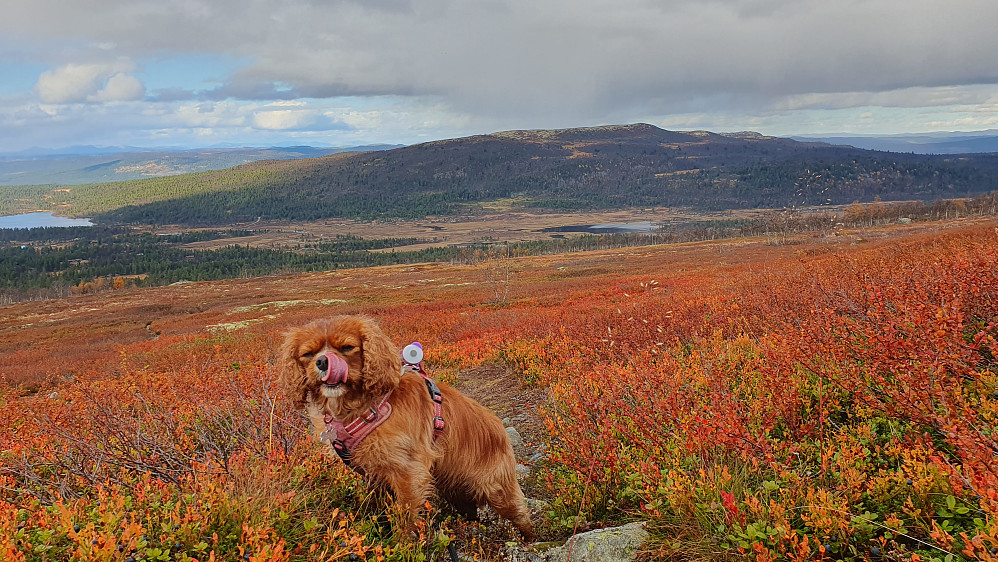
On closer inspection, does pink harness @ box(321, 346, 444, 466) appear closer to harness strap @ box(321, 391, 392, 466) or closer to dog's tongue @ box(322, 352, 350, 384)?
harness strap @ box(321, 391, 392, 466)

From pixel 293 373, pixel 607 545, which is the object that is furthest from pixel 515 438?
pixel 293 373

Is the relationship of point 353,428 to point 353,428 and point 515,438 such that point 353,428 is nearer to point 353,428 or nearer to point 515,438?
point 353,428

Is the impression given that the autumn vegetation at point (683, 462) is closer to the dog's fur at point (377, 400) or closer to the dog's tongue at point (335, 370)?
the dog's fur at point (377, 400)

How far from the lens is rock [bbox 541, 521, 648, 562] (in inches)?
128

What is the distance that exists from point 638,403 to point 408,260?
12698cm

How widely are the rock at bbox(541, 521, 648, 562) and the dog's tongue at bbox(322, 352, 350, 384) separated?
1782 mm

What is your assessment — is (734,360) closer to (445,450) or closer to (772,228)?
(445,450)

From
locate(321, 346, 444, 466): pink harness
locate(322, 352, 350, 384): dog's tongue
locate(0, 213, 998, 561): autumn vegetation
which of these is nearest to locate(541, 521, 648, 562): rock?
locate(0, 213, 998, 561): autumn vegetation

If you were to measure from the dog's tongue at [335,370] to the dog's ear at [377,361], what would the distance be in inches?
5.9

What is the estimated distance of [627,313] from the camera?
38.4ft

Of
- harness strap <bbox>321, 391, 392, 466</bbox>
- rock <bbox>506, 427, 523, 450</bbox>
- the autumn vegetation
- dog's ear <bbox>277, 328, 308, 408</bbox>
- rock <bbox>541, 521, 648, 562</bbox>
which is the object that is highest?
dog's ear <bbox>277, 328, 308, 408</bbox>

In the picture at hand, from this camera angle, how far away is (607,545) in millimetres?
3336

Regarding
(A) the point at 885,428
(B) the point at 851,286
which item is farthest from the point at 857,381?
(B) the point at 851,286

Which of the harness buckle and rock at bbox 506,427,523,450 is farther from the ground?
the harness buckle
